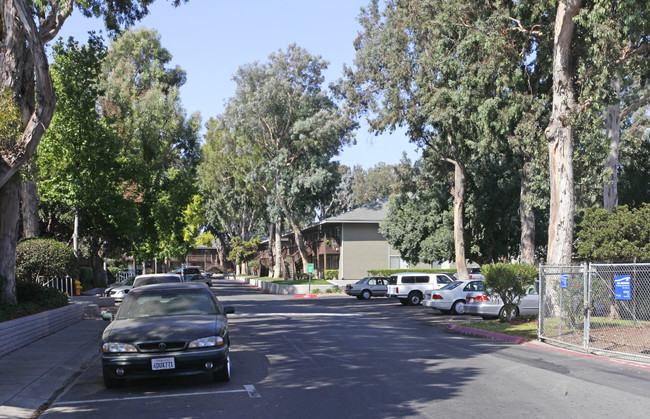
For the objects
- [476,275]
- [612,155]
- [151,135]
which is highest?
[151,135]

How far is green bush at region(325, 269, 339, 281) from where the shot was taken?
190 ft

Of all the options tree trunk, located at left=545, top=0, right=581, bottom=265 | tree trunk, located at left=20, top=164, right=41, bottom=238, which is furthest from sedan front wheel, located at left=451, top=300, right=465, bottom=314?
tree trunk, located at left=20, top=164, right=41, bottom=238

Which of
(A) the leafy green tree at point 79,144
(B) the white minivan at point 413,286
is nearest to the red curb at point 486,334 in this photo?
(B) the white minivan at point 413,286

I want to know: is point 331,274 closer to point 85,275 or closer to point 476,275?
point 85,275

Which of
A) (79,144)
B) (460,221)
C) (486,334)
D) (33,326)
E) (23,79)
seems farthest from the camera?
(460,221)

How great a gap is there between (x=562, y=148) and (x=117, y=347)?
17.0 metres

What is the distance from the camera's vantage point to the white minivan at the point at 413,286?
3250 cm

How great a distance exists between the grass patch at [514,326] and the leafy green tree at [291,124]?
107 ft

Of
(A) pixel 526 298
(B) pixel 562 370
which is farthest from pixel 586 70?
(B) pixel 562 370

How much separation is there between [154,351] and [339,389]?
9.16ft

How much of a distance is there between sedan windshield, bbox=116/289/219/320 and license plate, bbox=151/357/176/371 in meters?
1.40

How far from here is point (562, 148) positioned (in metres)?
21.0

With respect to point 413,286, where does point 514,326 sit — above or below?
below

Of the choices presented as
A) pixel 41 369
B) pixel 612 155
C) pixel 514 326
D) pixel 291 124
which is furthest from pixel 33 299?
pixel 291 124
